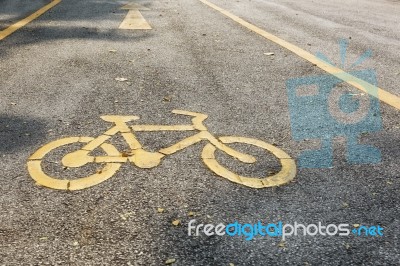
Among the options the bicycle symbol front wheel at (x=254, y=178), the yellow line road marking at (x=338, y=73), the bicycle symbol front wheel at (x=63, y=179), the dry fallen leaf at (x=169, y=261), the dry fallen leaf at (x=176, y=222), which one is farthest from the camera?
the yellow line road marking at (x=338, y=73)

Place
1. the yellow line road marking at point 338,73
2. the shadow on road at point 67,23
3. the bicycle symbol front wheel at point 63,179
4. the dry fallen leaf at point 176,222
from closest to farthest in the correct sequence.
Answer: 1. the dry fallen leaf at point 176,222
2. the bicycle symbol front wheel at point 63,179
3. the yellow line road marking at point 338,73
4. the shadow on road at point 67,23

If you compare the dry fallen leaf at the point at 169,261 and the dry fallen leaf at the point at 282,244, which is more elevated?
the dry fallen leaf at the point at 282,244

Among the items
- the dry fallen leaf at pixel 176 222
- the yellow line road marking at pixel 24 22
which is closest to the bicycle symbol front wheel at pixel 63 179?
the dry fallen leaf at pixel 176 222

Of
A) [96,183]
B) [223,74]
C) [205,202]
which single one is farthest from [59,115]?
[223,74]

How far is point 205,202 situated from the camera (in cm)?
245

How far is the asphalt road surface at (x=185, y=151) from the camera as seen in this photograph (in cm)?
209

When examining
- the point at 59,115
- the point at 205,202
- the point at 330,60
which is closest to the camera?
the point at 205,202

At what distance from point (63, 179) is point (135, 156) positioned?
20.1 inches

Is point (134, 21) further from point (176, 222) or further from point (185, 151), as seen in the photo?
point (176, 222)

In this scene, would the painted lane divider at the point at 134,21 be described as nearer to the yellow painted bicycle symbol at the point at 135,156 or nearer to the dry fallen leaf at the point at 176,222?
the yellow painted bicycle symbol at the point at 135,156

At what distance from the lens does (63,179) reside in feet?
8.61

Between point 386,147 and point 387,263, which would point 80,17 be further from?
point 387,263

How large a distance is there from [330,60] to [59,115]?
3.60 metres

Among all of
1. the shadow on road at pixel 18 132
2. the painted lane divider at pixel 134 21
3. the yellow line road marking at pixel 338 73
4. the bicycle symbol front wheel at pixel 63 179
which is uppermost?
the yellow line road marking at pixel 338 73
